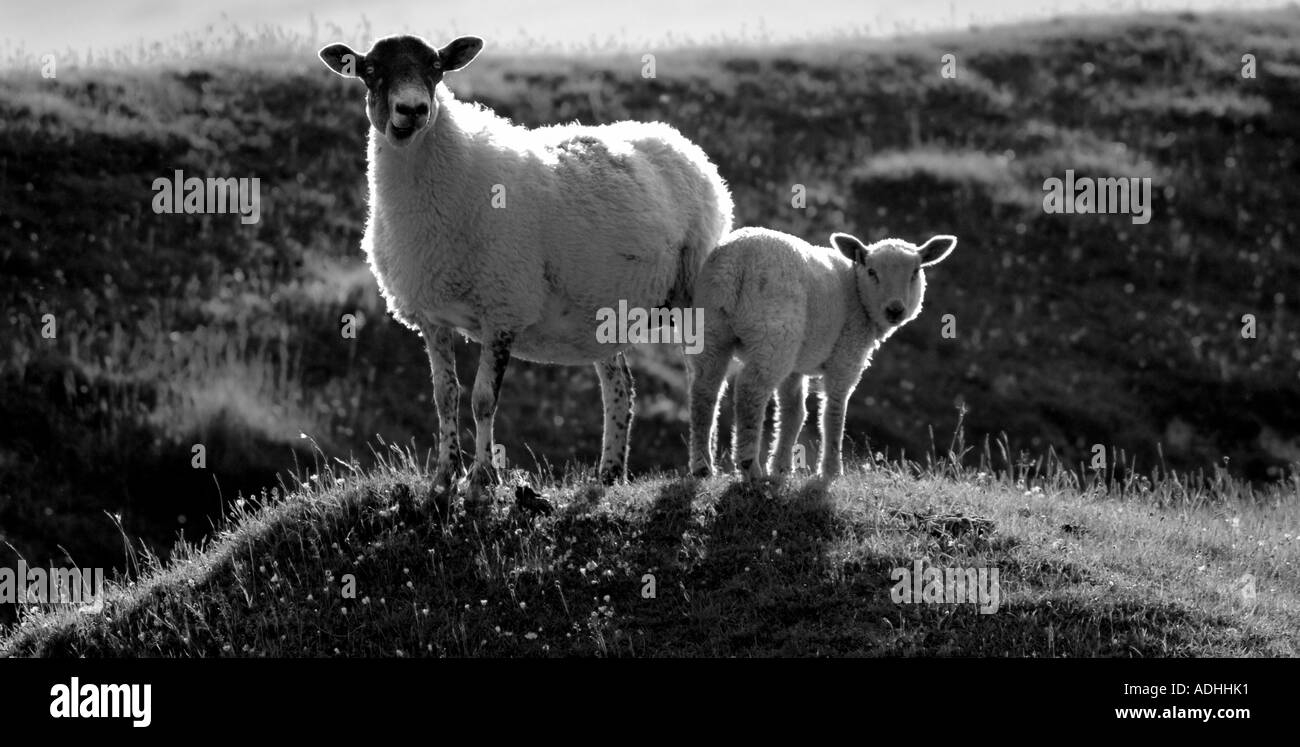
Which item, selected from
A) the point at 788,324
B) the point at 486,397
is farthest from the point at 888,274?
the point at 486,397

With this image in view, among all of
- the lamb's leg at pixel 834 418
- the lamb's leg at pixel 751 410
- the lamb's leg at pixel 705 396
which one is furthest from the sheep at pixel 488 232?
the lamb's leg at pixel 834 418

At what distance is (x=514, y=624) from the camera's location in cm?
1109

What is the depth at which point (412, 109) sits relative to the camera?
38.5ft

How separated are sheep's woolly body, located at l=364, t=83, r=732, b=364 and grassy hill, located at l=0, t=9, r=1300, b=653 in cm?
165

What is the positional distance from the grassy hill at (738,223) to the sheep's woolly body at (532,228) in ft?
5.40

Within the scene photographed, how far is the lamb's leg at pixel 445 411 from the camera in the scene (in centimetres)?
1261

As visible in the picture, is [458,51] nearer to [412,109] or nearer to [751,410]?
[412,109]

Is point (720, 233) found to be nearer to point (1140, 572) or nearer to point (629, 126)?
point (629, 126)

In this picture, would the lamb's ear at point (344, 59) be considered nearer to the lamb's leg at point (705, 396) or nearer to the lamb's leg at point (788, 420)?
the lamb's leg at point (705, 396)

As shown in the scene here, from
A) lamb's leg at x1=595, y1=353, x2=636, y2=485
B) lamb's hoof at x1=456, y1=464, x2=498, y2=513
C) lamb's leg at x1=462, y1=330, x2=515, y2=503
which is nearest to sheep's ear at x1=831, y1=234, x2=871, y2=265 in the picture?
lamb's leg at x1=595, y1=353, x2=636, y2=485

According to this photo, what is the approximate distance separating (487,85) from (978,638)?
96.4ft

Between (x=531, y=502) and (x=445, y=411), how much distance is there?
105cm

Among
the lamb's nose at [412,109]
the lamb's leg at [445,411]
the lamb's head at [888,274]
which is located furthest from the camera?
the lamb's head at [888,274]

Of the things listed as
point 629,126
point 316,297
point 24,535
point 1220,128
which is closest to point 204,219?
A: point 316,297
